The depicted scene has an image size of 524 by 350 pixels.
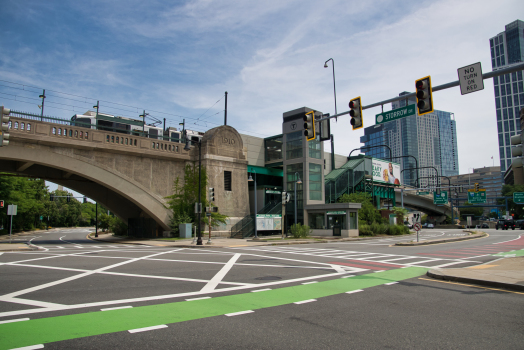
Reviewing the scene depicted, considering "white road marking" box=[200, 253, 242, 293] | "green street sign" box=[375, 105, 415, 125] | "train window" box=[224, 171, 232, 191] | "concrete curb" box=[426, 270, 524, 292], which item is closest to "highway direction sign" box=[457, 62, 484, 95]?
"green street sign" box=[375, 105, 415, 125]

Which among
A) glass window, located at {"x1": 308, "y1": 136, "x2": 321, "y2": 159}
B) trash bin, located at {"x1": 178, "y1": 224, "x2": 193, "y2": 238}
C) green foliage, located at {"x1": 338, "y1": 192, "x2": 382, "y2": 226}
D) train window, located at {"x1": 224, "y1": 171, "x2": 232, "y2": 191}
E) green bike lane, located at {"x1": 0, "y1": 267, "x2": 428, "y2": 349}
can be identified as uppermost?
glass window, located at {"x1": 308, "y1": 136, "x2": 321, "y2": 159}

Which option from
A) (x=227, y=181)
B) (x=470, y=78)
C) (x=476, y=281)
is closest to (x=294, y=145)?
(x=227, y=181)

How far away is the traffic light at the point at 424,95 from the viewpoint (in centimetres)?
1247

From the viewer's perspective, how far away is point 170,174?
36.2 meters

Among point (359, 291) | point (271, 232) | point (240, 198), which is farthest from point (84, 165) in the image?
point (359, 291)

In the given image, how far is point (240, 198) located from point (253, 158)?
28.8 feet

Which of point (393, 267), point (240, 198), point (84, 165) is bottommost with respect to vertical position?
point (393, 267)

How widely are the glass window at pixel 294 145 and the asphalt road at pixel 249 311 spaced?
2975cm

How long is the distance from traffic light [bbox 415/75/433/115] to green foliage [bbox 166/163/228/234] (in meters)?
26.1

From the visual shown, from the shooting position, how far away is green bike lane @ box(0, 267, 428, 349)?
5242 millimetres

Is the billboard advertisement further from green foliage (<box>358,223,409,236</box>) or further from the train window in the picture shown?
the train window

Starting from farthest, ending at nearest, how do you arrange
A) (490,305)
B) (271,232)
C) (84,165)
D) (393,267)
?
(271,232) → (84,165) → (393,267) → (490,305)

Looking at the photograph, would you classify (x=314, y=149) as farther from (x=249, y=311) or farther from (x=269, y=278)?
(x=249, y=311)

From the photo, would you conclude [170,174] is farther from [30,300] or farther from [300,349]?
[300,349]
